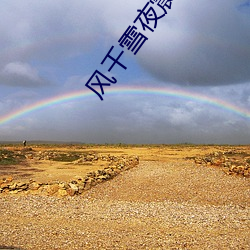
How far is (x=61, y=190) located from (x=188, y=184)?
310 inches

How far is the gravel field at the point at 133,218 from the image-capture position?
10.3 metres

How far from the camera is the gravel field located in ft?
33.7

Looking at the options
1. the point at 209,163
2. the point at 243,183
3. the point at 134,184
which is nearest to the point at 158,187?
the point at 134,184

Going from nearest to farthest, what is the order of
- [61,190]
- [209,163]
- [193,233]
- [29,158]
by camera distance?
[193,233]
[61,190]
[209,163]
[29,158]

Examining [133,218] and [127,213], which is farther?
[127,213]

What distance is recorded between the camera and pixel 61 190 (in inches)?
694

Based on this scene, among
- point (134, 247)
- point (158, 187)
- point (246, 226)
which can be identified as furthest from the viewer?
point (158, 187)

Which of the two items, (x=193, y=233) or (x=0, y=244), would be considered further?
(x=193, y=233)

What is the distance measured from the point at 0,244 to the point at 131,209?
19.0 ft

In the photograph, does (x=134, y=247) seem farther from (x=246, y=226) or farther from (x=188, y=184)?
(x=188, y=184)

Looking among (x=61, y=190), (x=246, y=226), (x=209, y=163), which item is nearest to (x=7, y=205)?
(x=61, y=190)

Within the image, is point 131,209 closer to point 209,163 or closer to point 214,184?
point 214,184

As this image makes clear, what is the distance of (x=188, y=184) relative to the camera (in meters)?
21.8

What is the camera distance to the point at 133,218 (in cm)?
1315
